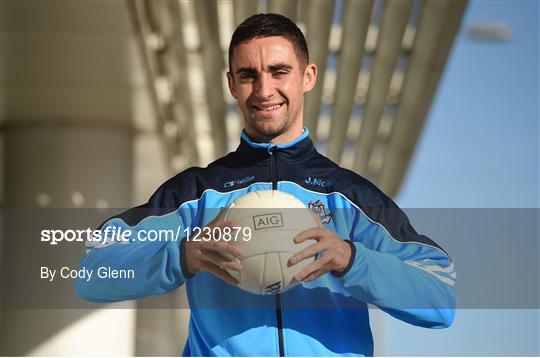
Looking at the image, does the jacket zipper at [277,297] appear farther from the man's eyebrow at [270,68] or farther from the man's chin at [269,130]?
the man's eyebrow at [270,68]

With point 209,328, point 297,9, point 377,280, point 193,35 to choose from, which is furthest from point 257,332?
point 193,35

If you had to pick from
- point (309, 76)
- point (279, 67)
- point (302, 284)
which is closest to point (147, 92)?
point (309, 76)

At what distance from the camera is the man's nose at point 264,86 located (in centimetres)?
358

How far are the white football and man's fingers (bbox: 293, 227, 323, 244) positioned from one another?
0.05 meters

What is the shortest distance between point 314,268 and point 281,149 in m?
0.59

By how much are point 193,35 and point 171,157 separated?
5.16 metres

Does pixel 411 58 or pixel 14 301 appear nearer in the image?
pixel 411 58

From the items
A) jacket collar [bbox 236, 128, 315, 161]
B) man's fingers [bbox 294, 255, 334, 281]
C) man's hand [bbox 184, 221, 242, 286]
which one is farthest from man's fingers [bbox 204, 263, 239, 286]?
jacket collar [bbox 236, 128, 315, 161]

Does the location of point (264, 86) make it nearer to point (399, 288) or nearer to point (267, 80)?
point (267, 80)

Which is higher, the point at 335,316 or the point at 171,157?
the point at 171,157

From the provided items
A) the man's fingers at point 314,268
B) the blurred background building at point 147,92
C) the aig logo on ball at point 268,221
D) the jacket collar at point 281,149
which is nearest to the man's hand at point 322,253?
the man's fingers at point 314,268

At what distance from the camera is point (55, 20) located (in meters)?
8.79

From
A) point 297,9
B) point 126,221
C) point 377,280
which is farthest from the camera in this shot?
point 297,9

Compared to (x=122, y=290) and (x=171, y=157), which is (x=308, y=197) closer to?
(x=122, y=290)
